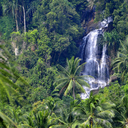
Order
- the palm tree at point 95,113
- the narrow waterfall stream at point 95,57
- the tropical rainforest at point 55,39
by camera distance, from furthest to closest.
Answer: the narrow waterfall stream at point 95,57, the tropical rainforest at point 55,39, the palm tree at point 95,113

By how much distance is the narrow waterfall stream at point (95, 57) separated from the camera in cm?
3262

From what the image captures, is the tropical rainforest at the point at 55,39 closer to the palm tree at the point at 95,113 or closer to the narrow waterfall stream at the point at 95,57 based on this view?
the narrow waterfall stream at the point at 95,57

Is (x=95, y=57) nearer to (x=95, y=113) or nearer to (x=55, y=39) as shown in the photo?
(x=55, y=39)

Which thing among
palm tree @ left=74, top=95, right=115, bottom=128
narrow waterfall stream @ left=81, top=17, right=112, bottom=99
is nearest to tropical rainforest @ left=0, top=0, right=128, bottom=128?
narrow waterfall stream @ left=81, top=17, right=112, bottom=99

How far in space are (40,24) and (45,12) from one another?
2.31 metres

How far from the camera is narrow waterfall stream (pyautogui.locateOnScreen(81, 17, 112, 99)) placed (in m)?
32.6

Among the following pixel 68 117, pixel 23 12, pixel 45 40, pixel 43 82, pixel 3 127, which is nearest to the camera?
pixel 3 127

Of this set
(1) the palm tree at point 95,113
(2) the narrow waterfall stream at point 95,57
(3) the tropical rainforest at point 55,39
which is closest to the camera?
(1) the palm tree at point 95,113

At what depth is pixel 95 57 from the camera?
112 ft

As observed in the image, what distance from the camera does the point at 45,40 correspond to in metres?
32.5

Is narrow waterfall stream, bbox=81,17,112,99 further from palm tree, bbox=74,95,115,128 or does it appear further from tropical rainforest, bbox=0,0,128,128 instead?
palm tree, bbox=74,95,115,128

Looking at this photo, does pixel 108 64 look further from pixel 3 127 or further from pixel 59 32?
pixel 3 127

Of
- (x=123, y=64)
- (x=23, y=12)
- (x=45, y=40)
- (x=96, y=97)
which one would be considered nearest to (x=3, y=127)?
(x=96, y=97)

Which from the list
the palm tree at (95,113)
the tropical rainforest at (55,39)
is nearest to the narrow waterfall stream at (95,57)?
the tropical rainforest at (55,39)
